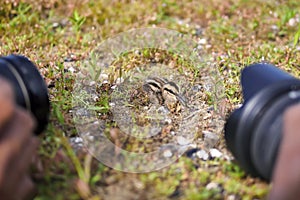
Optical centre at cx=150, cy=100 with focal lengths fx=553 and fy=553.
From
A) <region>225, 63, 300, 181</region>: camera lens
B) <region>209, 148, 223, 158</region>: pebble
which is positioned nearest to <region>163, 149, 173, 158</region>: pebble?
<region>209, 148, 223, 158</region>: pebble

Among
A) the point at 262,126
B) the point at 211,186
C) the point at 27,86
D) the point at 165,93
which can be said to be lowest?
the point at 211,186

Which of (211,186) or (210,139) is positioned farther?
(210,139)

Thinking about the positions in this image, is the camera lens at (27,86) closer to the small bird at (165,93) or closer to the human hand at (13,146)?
the human hand at (13,146)

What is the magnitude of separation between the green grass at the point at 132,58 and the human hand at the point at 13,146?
35 cm

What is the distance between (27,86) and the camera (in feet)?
9.26

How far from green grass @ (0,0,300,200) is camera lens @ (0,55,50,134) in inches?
10.3

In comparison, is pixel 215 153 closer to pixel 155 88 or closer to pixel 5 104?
pixel 155 88

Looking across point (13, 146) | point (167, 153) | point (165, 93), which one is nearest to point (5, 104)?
point (13, 146)

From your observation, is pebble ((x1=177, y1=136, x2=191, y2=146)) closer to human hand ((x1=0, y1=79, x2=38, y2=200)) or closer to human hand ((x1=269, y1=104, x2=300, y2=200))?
human hand ((x1=269, y1=104, x2=300, y2=200))

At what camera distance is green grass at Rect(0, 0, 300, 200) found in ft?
9.39

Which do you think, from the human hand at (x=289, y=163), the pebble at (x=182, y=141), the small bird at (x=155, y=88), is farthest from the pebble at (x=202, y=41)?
the human hand at (x=289, y=163)

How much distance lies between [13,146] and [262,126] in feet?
3.82

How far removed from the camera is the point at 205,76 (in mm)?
4188

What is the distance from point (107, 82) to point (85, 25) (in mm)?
1184
